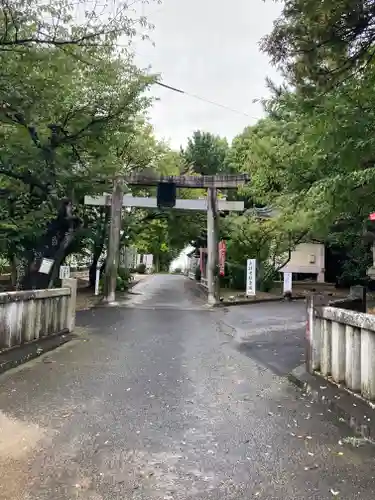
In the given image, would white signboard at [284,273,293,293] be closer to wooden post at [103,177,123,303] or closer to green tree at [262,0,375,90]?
wooden post at [103,177,123,303]

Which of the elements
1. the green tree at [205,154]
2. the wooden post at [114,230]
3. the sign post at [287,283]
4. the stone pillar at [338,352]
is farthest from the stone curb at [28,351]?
the green tree at [205,154]

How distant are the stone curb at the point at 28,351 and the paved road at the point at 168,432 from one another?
153mm

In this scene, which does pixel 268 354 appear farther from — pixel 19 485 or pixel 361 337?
pixel 19 485

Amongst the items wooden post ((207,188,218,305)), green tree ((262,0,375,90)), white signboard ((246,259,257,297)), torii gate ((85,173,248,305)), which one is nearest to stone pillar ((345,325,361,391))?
green tree ((262,0,375,90))

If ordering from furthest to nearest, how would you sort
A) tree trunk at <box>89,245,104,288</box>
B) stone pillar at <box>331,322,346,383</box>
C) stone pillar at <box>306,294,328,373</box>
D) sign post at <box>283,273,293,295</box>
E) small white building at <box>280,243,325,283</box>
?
small white building at <box>280,243,325,283</box> < tree trunk at <box>89,245,104,288</box> < sign post at <box>283,273,293,295</box> < stone pillar at <box>306,294,328,373</box> < stone pillar at <box>331,322,346,383</box>

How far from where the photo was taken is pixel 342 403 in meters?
4.52

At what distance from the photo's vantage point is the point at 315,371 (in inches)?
227

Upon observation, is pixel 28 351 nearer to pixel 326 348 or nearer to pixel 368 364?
pixel 326 348

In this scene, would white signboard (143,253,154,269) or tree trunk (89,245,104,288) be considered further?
white signboard (143,253,154,269)

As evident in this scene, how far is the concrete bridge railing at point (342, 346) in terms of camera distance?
14.4 ft

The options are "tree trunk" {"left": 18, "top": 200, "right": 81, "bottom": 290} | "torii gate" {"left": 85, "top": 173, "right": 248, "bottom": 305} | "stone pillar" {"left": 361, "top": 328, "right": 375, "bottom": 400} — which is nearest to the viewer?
"stone pillar" {"left": 361, "top": 328, "right": 375, "bottom": 400}

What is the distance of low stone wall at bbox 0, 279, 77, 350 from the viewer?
21.1 ft

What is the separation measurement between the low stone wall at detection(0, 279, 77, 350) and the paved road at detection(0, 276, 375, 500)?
51 centimetres

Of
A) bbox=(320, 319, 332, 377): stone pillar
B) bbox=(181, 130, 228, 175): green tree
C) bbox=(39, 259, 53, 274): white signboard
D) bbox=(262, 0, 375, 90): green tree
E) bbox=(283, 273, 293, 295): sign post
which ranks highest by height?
bbox=(181, 130, 228, 175): green tree
